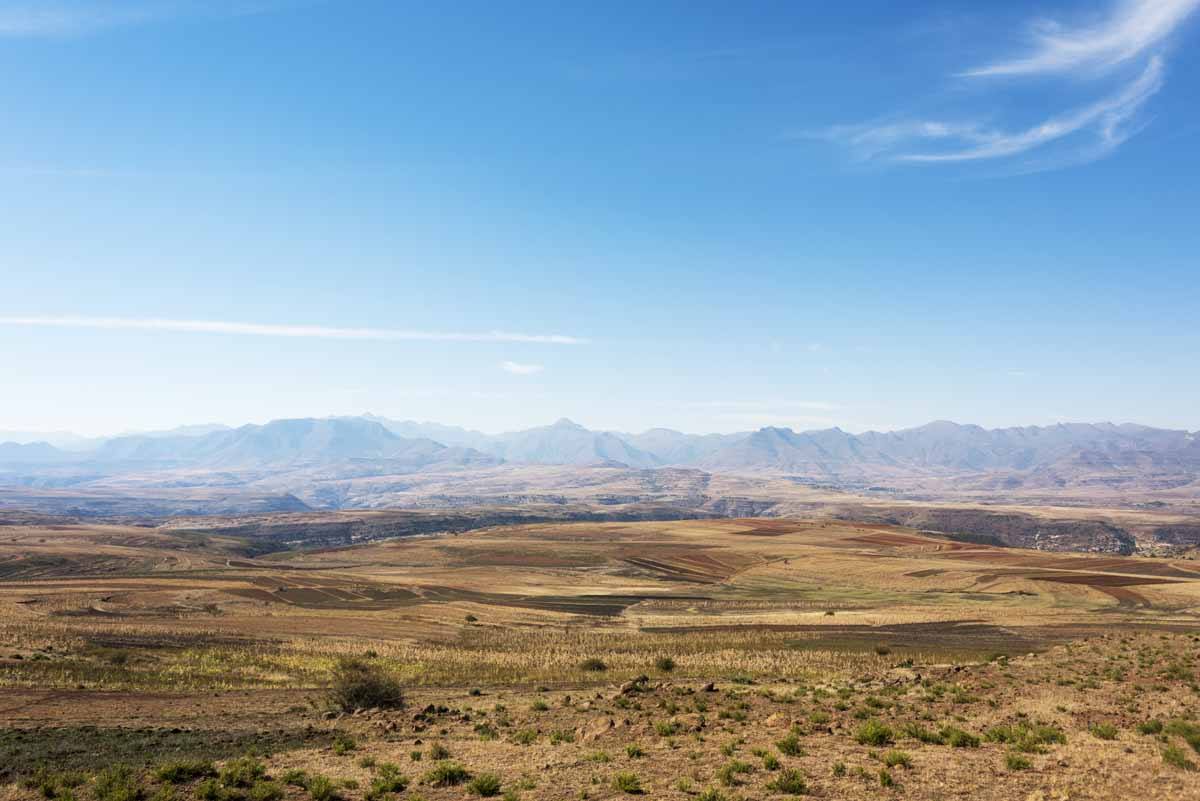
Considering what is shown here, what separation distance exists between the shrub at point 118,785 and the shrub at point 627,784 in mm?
12227

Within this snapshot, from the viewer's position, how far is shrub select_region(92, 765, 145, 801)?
18.4 metres

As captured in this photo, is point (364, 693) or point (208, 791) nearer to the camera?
point (208, 791)

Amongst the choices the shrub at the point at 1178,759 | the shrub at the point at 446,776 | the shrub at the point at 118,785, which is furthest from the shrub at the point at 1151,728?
the shrub at the point at 118,785

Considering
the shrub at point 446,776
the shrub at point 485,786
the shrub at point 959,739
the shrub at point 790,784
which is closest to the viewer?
the shrub at point 790,784

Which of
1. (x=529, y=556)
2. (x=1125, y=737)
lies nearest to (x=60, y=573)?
(x=529, y=556)

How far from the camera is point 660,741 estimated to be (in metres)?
24.2

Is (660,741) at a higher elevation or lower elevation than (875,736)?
lower

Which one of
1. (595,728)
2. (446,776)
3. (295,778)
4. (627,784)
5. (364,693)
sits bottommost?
(364,693)

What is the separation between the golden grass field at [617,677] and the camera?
20188 millimetres

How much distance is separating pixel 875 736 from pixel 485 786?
1210cm

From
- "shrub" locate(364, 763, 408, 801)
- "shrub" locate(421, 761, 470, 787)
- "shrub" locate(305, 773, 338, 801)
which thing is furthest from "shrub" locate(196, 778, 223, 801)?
"shrub" locate(421, 761, 470, 787)

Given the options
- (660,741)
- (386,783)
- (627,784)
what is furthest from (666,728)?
(386,783)

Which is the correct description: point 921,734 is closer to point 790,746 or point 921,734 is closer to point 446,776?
point 790,746

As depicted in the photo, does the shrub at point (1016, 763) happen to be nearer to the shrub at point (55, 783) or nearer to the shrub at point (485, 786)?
the shrub at point (485, 786)
